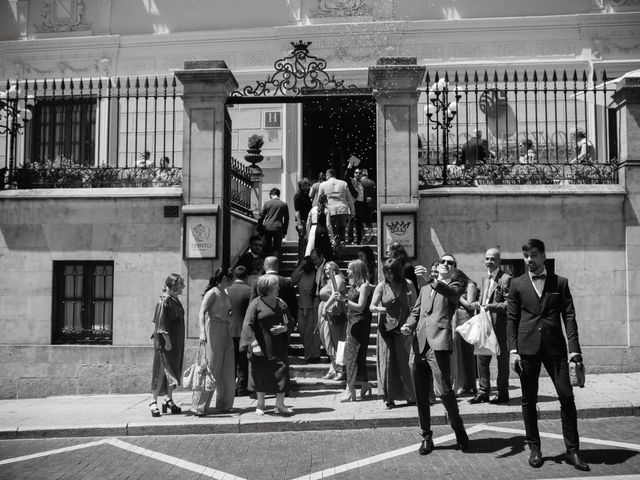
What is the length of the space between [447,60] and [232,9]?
6742 mm

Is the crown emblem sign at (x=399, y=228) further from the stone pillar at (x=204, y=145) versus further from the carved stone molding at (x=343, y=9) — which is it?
the carved stone molding at (x=343, y=9)

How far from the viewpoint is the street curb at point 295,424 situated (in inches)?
→ 325

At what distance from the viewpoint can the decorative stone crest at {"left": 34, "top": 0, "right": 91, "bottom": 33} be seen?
70.3 feet

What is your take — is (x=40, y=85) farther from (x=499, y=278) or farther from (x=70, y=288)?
→ (x=499, y=278)

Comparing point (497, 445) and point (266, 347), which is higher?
point (266, 347)

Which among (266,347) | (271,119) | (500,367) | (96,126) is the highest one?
(271,119)

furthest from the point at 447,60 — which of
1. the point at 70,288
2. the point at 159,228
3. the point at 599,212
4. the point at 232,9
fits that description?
the point at 70,288

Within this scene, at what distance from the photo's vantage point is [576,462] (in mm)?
6086

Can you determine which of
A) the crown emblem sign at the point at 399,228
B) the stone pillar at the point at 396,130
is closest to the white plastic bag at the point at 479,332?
the crown emblem sign at the point at 399,228

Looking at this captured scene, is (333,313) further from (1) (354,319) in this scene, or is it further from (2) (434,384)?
(2) (434,384)

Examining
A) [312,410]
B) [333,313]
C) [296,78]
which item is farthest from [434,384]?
[296,78]

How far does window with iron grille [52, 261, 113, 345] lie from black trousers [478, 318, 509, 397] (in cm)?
642

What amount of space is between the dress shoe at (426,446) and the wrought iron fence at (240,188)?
7.40 metres

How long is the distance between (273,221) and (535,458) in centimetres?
865
